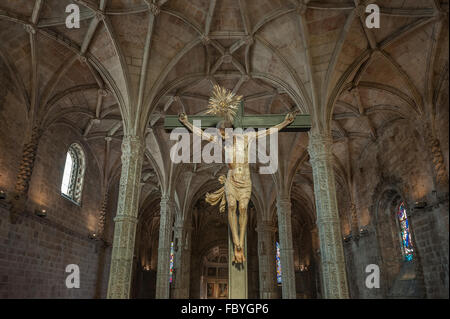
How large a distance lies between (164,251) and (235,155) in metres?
14.5

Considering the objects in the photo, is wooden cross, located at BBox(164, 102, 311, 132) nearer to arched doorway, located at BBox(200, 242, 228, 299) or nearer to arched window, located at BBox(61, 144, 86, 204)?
arched window, located at BBox(61, 144, 86, 204)

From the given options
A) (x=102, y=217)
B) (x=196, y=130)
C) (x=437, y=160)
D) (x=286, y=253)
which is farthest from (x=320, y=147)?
(x=102, y=217)

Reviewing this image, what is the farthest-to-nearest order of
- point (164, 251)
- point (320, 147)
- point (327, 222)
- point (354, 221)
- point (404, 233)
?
1. point (354, 221)
2. point (164, 251)
3. point (404, 233)
4. point (320, 147)
5. point (327, 222)

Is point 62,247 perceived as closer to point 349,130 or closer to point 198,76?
point 198,76

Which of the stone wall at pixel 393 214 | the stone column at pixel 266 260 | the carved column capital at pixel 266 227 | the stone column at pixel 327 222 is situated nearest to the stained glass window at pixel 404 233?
the stone wall at pixel 393 214

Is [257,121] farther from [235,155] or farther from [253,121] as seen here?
[235,155]

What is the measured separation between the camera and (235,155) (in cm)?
454

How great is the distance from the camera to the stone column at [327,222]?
405 inches

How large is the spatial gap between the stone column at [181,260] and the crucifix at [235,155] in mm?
19023

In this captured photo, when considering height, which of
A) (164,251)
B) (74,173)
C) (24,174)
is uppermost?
(74,173)

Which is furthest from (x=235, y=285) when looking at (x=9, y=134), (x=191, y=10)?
(x=9, y=134)

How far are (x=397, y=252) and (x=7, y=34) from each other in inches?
768

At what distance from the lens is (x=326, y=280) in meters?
10.5

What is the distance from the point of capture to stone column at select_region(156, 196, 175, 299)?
16.6m
